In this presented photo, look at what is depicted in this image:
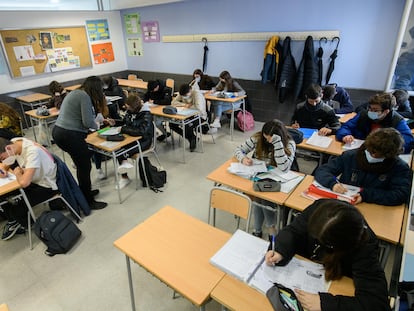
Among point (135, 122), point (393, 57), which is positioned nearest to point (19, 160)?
point (135, 122)

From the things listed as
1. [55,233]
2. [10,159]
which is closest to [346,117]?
[55,233]

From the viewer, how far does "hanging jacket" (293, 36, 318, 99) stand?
4.82 meters

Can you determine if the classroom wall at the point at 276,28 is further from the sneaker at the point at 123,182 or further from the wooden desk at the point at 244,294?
the wooden desk at the point at 244,294

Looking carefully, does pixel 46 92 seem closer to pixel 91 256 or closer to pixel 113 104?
pixel 113 104

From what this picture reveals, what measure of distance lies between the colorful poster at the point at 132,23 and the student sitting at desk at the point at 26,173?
5839 millimetres

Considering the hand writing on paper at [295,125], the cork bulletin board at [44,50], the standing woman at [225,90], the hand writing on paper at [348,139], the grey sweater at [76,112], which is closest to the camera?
the grey sweater at [76,112]

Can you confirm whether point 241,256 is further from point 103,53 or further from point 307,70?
point 103,53

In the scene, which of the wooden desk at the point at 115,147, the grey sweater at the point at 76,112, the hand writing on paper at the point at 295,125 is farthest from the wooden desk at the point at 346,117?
the grey sweater at the point at 76,112

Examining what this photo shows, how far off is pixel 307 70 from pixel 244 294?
4624mm

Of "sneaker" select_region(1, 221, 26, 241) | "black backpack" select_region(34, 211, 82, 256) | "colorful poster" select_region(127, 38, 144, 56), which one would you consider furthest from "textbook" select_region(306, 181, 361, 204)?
"colorful poster" select_region(127, 38, 144, 56)

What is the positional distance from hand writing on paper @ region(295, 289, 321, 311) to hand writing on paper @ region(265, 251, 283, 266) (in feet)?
0.60

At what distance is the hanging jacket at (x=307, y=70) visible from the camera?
482 centimetres

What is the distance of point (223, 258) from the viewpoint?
1.46m

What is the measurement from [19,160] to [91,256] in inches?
45.2
